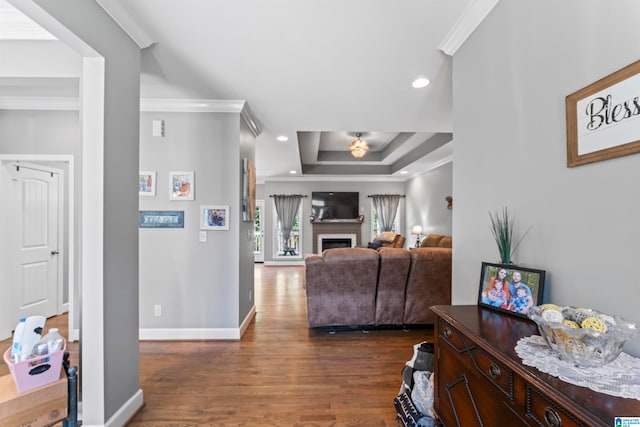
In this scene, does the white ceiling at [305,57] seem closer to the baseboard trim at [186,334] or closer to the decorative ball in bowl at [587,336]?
the decorative ball in bowl at [587,336]

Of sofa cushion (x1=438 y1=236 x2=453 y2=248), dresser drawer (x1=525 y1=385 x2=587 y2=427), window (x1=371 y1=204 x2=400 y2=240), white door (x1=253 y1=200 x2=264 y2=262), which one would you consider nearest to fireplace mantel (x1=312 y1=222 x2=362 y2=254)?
window (x1=371 y1=204 x2=400 y2=240)

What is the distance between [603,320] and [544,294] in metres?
0.48

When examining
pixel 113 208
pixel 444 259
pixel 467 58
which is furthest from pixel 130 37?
pixel 444 259

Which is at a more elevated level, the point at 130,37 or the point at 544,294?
the point at 130,37

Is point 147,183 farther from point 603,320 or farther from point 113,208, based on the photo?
point 603,320

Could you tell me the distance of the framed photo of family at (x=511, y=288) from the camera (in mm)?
1285

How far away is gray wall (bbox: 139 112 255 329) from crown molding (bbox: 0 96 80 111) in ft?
3.21

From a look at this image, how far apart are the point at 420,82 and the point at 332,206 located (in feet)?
19.7

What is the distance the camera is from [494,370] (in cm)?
104

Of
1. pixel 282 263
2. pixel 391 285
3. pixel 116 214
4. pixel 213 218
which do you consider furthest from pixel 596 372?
pixel 282 263

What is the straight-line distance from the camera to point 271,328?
3656 mm

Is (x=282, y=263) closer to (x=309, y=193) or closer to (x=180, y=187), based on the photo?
(x=309, y=193)

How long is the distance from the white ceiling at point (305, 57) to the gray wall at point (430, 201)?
2.49 m

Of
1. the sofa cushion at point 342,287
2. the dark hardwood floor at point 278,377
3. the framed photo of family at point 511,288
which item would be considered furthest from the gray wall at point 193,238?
the framed photo of family at point 511,288
